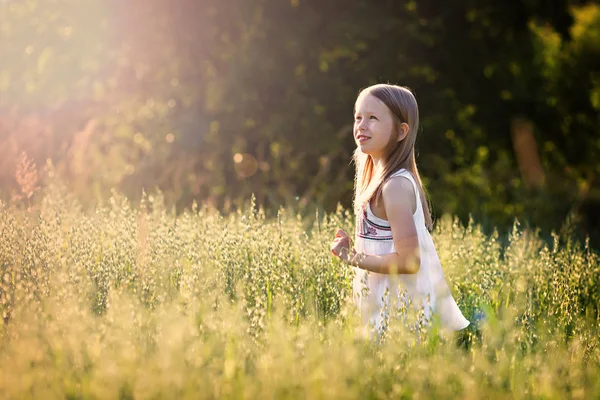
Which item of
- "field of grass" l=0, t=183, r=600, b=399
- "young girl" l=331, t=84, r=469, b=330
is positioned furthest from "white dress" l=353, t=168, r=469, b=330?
"field of grass" l=0, t=183, r=600, b=399

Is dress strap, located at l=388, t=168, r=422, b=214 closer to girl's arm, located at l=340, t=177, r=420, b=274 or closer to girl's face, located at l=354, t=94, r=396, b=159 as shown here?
girl's arm, located at l=340, t=177, r=420, b=274

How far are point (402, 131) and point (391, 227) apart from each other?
1.86ft

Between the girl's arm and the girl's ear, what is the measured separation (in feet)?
1.17

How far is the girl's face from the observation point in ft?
11.5

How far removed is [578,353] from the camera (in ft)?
10.5

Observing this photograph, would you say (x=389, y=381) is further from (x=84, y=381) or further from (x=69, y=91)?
(x=69, y=91)

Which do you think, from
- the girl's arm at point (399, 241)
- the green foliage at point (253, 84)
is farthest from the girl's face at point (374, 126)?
the green foliage at point (253, 84)

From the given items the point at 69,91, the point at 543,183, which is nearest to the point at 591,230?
the point at 543,183

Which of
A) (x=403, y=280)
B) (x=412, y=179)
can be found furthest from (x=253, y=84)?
(x=403, y=280)

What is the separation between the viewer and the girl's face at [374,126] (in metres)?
3.51

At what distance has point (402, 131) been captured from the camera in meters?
3.56

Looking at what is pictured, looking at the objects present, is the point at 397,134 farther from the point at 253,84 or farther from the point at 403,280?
the point at 253,84

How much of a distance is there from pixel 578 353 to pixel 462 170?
7.33 metres

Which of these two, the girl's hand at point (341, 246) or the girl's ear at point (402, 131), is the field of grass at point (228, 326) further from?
the girl's ear at point (402, 131)
